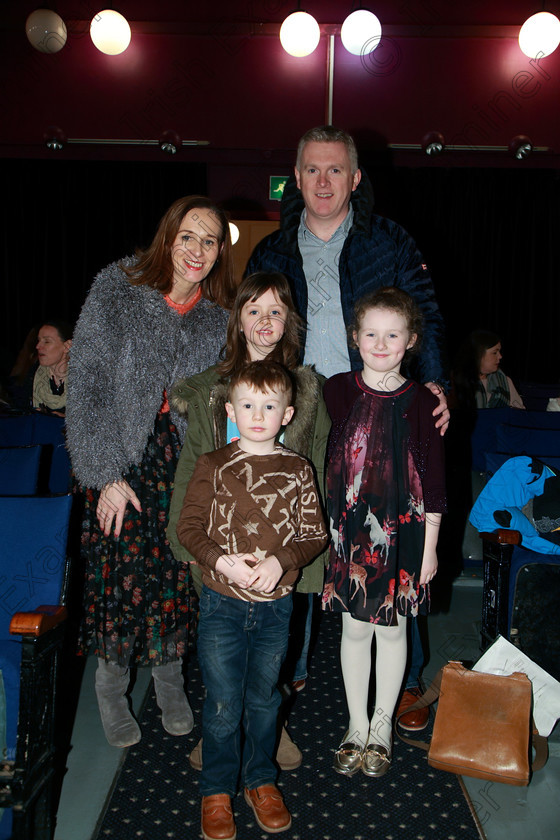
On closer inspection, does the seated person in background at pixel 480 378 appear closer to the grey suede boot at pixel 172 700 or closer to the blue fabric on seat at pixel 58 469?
the blue fabric on seat at pixel 58 469

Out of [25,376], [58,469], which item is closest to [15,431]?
[58,469]

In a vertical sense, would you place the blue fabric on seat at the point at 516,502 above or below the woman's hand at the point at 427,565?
above

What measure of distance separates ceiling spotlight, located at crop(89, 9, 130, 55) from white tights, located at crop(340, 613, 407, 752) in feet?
19.3

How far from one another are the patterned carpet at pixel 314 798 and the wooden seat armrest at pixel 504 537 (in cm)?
70

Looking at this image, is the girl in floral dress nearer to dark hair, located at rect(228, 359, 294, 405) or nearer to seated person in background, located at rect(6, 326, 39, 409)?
dark hair, located at rect(228, 359, 294, 405)

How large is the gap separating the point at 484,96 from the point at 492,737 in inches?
258

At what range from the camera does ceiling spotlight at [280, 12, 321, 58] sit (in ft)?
19.1

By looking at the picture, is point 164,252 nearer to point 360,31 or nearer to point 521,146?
point 360,31

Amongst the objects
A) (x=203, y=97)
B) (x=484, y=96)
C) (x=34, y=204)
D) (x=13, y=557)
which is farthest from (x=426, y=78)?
(x=13, y=557)

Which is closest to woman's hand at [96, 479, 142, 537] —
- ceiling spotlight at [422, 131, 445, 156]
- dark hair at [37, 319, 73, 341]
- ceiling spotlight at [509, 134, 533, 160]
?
dark hair at [37, 319, 73, 341]

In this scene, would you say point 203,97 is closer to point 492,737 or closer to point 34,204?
point 34,204

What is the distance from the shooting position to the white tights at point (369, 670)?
6.21ft

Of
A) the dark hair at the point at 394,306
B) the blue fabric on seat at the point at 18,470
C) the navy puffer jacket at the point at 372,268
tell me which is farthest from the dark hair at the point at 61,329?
the dark hair at the point at 394,306

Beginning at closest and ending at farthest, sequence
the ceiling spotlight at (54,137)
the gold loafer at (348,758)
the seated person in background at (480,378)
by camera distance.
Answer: the gold loafer at (348,758) < the seated person in background at (480,378) < the ceiling spotlight at (54,137)
